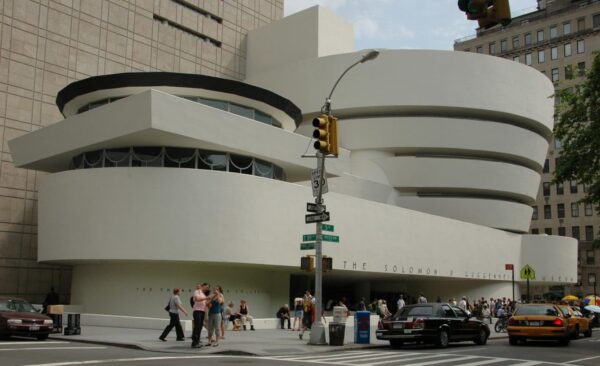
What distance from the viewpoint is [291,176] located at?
40.1 meters

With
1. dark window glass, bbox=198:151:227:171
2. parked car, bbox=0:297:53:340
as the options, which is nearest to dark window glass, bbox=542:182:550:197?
dark window glass, bbox=198:151:227:171

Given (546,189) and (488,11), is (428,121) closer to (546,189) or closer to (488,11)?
(488,11)

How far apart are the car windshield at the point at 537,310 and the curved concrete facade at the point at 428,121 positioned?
27156 mm

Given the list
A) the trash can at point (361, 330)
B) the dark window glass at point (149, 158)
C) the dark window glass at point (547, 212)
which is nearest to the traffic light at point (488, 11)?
the trash can at point (361, 330)

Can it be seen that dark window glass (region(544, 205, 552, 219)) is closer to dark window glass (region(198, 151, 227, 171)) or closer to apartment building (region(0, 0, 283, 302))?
apartment building (region(0, 0, 283, 302))

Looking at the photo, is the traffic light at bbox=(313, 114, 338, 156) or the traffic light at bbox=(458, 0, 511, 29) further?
the traffic light at bbox=(313, 114, 338, 156)

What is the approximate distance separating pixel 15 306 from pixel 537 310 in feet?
58.8

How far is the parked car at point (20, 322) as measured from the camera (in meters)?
19.7

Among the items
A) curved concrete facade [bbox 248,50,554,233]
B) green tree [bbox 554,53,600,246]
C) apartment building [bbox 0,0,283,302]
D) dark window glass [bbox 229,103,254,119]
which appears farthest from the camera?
curved concrete facade [bbox 248,50,554,233]

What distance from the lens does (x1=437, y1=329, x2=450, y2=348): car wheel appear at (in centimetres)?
2125

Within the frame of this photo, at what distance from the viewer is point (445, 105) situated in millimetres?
50594

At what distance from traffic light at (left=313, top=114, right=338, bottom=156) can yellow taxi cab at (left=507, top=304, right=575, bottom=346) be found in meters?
9.76

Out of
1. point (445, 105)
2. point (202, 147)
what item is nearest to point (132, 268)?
point (202, 147)

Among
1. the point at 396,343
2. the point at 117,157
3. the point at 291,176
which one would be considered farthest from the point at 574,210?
the point at 396,343
